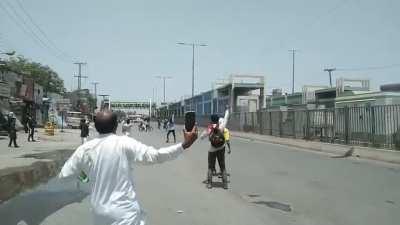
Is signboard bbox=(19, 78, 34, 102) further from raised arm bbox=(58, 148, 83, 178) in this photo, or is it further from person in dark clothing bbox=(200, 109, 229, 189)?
raised arm bbox=(58, 148, 83, 178)

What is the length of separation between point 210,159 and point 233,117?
146ft

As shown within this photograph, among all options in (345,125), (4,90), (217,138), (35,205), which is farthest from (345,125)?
(4,90)

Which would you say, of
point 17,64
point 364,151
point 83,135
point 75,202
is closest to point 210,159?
point 75,202

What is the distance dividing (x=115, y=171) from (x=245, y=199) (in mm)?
6907

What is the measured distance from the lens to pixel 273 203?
1042 centimetres

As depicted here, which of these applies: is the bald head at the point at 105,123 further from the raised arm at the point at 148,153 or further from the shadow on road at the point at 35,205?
the shadow on road at the point at 35,205

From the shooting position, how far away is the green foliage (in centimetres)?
→ 8988

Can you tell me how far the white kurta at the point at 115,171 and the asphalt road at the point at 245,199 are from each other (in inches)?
58.9

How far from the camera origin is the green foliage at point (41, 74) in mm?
A: 89875

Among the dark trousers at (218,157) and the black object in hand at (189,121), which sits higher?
the black object in hand at (189,121)

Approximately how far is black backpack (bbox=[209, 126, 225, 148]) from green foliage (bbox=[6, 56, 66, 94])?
250ft

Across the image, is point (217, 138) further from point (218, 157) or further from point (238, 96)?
point (238, 96)

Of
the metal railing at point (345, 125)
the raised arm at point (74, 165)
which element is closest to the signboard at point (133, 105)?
the metal railing at point (345, 125)

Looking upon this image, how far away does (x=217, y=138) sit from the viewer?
40.1ft
